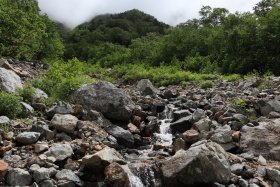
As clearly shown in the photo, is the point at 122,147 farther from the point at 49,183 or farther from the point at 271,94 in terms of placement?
the point at 271,94

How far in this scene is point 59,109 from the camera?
14.5 metres

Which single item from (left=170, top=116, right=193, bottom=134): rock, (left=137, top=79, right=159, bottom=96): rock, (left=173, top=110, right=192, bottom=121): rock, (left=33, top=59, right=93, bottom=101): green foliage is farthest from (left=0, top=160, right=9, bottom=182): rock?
(left=137, top=79, right=159, bottom=96): rock

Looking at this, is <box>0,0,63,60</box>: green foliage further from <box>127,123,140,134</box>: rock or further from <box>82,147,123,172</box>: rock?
<box>82,147,123,172</box>: rock

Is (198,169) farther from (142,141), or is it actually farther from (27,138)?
(142,141)

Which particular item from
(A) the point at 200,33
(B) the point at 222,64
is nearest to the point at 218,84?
(B) the point at 222,64

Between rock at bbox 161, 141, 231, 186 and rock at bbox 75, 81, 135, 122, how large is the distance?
234 inches

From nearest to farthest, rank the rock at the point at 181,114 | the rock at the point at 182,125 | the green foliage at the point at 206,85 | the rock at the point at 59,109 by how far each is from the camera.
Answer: the rock at the point at 59,109 < the rock at the point at 182,125 < the rock at the point at 181,114 < the green foliage at the point at 206,85

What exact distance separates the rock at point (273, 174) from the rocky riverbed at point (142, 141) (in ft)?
0.09

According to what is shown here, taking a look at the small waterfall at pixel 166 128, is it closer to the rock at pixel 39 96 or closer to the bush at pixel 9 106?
the rock at pixel 39 96

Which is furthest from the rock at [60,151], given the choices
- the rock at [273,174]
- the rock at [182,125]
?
the rock at [182,125]

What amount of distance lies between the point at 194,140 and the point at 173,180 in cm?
369

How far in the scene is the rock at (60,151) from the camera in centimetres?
1133

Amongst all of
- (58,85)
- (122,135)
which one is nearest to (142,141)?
(122,135)

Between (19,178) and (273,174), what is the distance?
6.72 meters
